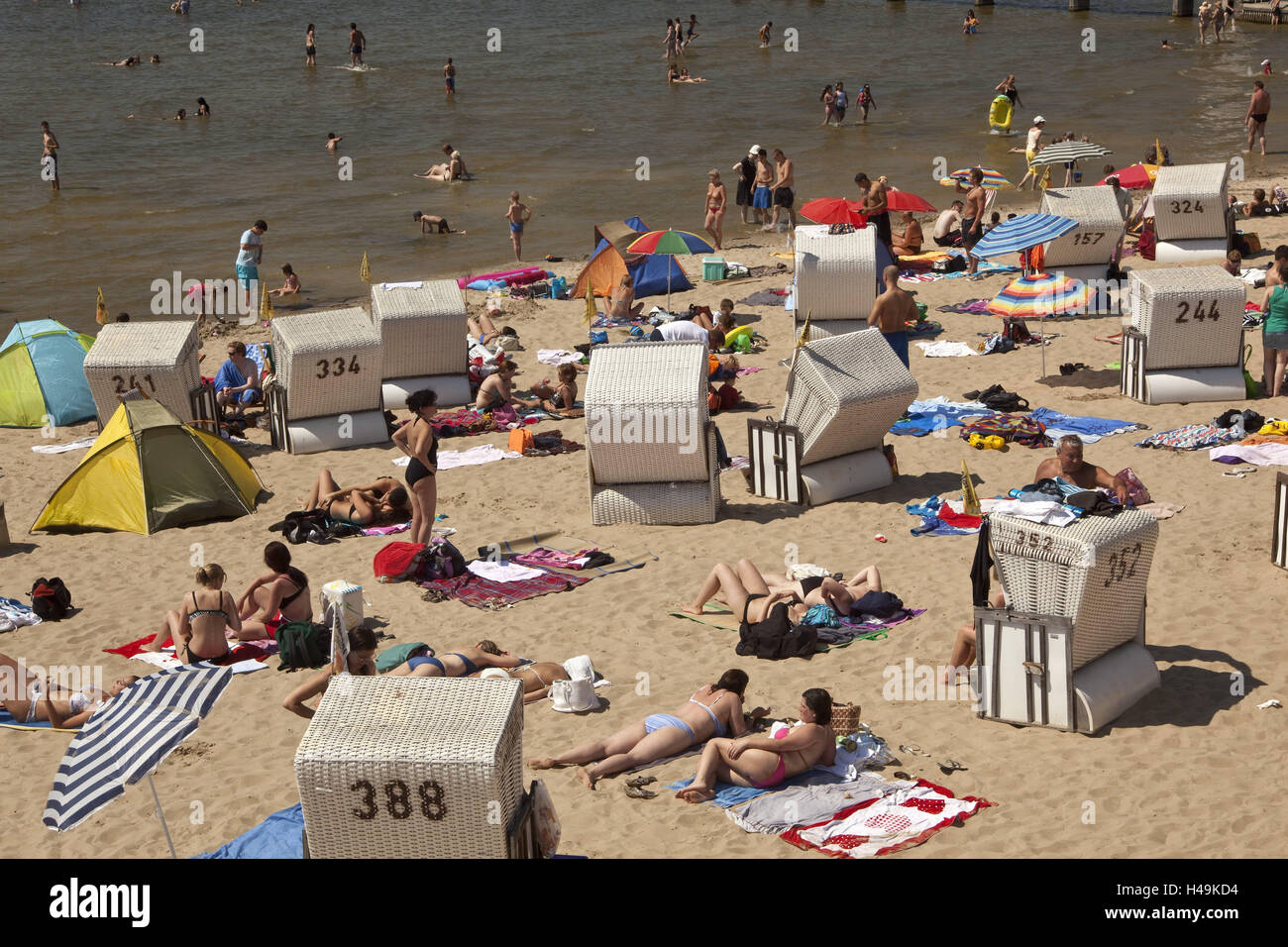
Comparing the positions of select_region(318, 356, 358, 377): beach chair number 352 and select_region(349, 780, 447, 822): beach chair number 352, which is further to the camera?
select_region(318, 356, 358, 377): beach chair number 352

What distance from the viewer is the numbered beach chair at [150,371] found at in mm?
14070

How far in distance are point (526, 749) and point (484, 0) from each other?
182 feet

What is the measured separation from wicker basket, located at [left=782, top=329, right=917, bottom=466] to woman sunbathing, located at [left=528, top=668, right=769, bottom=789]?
13.2 ft

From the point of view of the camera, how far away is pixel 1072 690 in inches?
311

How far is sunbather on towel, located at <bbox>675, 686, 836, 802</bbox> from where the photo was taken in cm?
757

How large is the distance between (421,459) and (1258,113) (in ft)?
71.7

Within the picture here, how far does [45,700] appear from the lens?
874 cm

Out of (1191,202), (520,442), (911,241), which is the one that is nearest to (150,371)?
(520,442)

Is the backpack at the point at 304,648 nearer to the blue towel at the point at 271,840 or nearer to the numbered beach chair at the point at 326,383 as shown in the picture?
the blue towel at the point at 271,840

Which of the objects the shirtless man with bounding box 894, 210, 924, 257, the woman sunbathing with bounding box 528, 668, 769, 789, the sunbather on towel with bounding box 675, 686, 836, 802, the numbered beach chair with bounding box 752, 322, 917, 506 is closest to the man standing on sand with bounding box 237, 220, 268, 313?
the shirtless man with bounding box 894, 210, 924, 257

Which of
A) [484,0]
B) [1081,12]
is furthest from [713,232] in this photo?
[484,0]

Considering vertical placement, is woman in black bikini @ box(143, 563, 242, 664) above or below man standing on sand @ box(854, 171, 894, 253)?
below

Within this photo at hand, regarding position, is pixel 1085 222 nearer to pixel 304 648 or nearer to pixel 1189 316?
pixel 1189 316

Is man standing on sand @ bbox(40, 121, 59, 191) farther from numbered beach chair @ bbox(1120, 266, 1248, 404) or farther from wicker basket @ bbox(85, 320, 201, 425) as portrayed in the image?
numbered beach chair @ bbox(1120, 266, 1248, 404)
